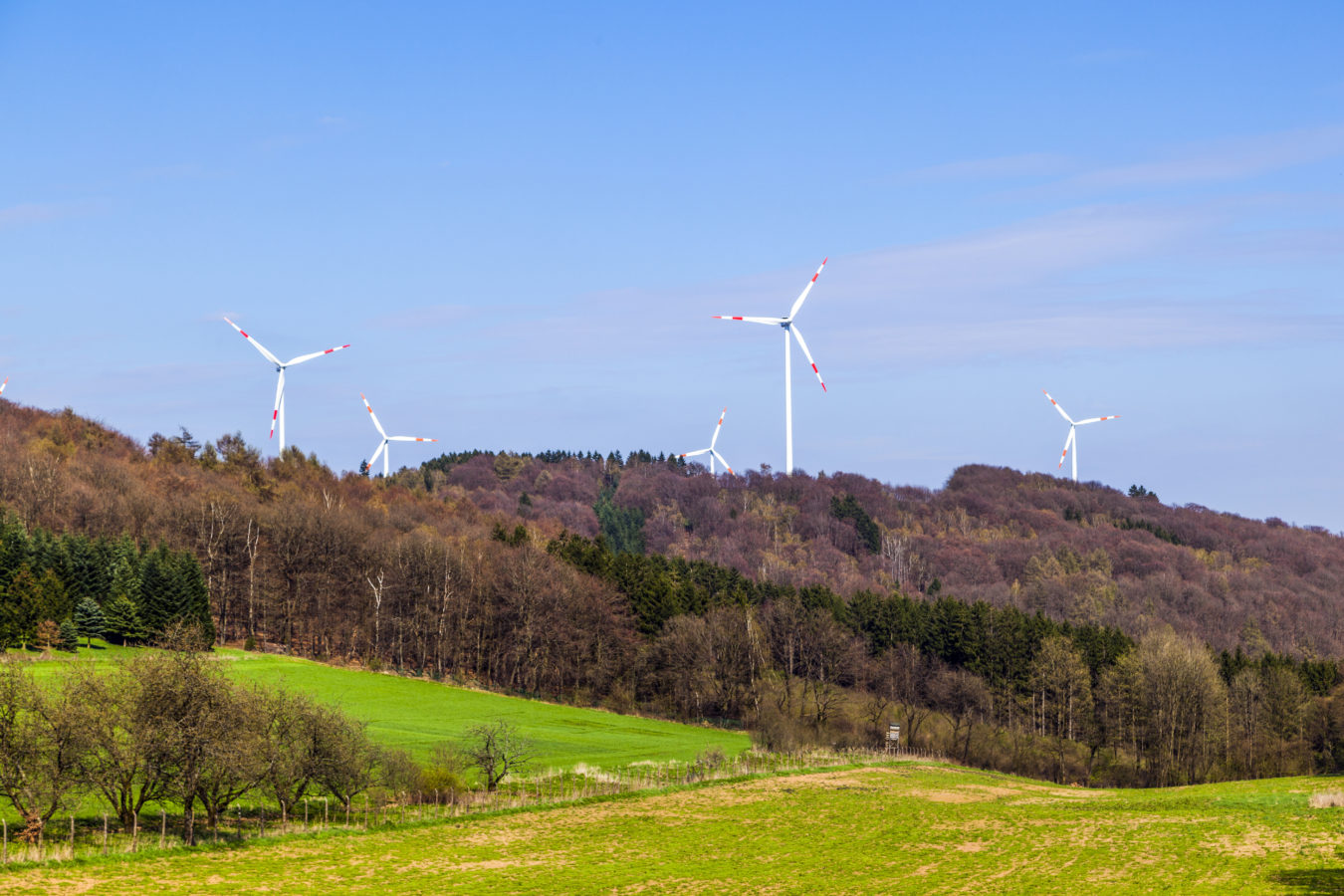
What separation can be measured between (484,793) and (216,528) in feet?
239

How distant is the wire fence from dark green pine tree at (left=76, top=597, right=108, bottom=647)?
4760 cm

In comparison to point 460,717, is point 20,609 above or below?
above

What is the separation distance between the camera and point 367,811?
5453 cm

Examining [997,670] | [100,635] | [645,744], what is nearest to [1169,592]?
[997,670]

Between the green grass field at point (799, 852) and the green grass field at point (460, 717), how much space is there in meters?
17.7

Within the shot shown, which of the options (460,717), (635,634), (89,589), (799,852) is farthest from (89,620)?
(799,852)

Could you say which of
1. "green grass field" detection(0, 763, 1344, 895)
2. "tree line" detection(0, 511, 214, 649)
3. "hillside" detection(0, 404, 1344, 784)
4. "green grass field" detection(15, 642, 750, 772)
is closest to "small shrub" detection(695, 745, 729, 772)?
"green grass field" detection(15, 642, 750, 772)

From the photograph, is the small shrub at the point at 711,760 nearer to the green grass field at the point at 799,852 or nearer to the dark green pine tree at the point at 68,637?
the green grass field at the point at 799,852

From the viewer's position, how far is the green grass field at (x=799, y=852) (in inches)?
1628

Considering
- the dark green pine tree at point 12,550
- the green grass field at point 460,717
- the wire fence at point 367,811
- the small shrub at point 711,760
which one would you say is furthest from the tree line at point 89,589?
the small shrub at point 711,760

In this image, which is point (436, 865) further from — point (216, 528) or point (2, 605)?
point (216, 528)

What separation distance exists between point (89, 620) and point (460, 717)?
104ft

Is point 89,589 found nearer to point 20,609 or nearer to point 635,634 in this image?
point 20,609

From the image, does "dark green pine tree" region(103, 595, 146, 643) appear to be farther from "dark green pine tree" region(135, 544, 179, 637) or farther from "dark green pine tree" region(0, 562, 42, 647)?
"dark green pine tree" region(0, 562, 42, 647)
